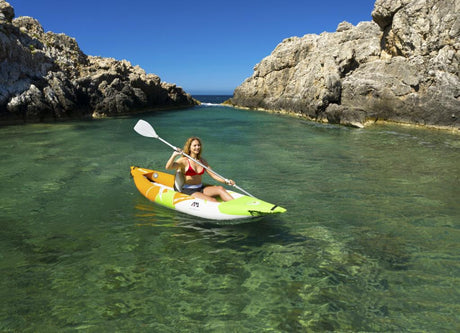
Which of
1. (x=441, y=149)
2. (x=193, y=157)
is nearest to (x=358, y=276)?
(x=193, y=157)

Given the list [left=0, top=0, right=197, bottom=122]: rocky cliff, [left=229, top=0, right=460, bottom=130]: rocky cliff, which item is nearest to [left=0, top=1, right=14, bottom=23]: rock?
[left=0, top=0, right=197, bottom=122]: rocky cliff

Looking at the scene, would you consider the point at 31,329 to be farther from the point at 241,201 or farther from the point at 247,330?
the point at 241,201

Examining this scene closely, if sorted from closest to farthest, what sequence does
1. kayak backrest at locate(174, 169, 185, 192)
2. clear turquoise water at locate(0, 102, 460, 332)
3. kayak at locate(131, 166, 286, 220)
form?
1. clear turquoise water at locate(0, 102, 460, 332)
2. kayak at locate(131, 166, 286, 220)
3. kayak backrest at locate(174, 169, 185, 192)

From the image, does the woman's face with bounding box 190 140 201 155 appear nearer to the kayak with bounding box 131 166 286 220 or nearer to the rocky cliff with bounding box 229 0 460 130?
the kayak with bounding box 131 166 286 220

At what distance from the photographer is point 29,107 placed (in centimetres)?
2522

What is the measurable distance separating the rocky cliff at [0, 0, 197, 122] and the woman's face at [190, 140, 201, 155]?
2331cm

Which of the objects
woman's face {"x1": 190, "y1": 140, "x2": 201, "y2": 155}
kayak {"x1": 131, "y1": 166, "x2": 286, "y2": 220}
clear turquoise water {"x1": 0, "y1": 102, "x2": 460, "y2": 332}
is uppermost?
woman's face {"x1": 190, "y1": 140, "x2": 201, "y2": 155}

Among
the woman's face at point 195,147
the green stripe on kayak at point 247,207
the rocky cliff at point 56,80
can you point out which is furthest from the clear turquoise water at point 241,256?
the rocky cliff at point 56,80

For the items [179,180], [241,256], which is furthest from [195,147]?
[241,256]

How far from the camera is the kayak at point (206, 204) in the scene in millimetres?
5750

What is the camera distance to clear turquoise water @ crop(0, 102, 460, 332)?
3.79 meters

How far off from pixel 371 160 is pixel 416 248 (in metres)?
7.39

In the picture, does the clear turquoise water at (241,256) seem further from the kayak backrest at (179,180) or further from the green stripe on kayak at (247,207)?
the kayak backrest at (179,180)

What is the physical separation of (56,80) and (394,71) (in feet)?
87.8
